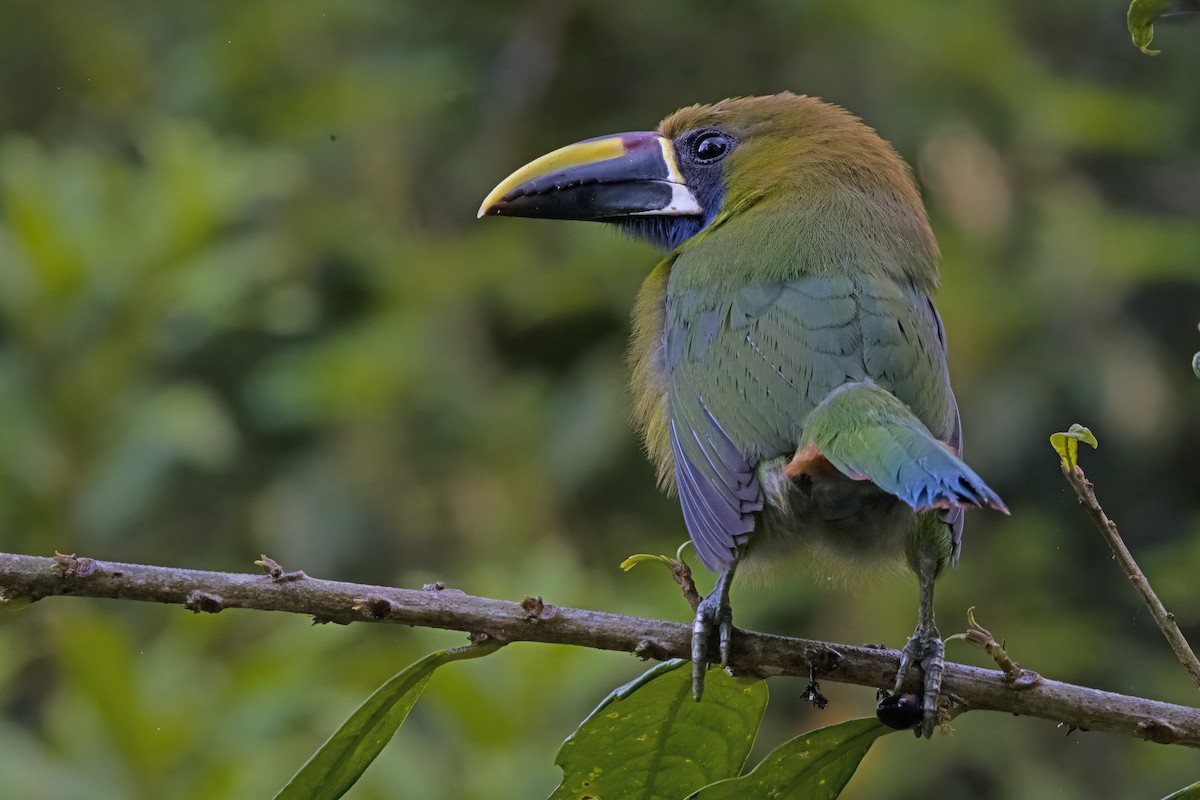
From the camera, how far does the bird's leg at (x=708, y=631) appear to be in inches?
84.1

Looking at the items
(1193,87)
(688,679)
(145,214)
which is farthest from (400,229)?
(688,679)

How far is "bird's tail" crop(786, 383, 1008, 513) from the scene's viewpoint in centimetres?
223

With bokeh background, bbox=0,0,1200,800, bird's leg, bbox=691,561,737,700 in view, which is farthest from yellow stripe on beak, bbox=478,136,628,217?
bird's leg, bbox=691,561,737,700

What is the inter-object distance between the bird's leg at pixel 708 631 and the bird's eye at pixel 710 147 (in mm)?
1487

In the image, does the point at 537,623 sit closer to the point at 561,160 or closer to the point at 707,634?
the point at 707,634

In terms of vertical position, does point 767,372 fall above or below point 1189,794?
above

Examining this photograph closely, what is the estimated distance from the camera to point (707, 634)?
227cm

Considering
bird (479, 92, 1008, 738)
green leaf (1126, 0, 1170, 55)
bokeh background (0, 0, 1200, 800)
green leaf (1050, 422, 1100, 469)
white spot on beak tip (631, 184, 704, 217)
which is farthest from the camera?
bokeh background (0, 0, 1200, 800)

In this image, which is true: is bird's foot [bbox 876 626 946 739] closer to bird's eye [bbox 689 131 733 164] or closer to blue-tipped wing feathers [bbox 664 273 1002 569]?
blue-tipped wing feathers [bbox 664 273 1002 569]

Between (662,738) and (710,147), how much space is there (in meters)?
1.94

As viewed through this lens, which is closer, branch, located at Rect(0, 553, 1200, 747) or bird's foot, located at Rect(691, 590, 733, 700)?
branch, located at Rect(0, 553, 1200, 747)

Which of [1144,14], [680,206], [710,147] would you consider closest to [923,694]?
[1144,14]

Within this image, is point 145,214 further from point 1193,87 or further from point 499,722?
point 1193,87

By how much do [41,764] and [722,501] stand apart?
1761mm
